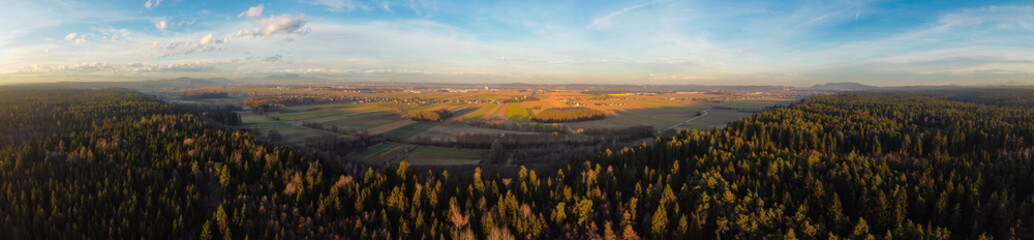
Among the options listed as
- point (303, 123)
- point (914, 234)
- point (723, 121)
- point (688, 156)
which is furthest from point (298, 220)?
point (723, 121)

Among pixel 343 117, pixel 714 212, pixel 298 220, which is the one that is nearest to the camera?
pixel 298 220

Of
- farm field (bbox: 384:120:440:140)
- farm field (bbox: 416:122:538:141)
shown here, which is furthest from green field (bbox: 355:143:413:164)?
farm field (bbox: 416:122:538:141)

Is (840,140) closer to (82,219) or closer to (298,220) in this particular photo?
(298,220)

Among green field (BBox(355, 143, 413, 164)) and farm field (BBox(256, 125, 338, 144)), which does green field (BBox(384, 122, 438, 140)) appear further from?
farm field (BBox(256, 125, 338, 144))

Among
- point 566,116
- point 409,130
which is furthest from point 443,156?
point 566,116

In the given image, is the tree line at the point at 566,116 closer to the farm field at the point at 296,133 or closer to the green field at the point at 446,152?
the green field at the point at 446,152

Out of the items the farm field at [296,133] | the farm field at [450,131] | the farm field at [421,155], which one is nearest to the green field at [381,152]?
the farm field at [421,155]
